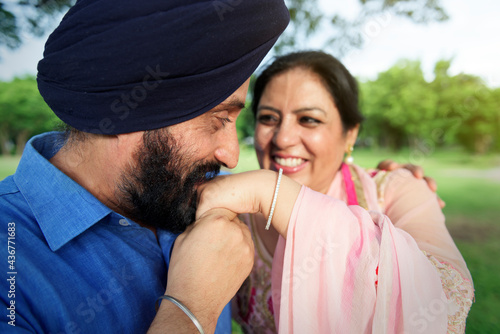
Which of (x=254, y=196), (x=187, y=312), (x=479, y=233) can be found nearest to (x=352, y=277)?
(x=254, y=196)

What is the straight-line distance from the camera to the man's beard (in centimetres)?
146

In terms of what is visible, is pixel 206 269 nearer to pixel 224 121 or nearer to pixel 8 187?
pixel 224 121

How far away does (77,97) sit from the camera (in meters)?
1.37

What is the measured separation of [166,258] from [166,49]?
0.97 metres

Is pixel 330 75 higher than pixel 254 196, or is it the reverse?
pixel 330 75

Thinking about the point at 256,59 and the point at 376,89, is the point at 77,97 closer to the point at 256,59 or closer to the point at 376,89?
the point at 256,59

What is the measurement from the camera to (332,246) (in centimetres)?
136

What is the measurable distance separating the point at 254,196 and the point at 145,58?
2.48 feet

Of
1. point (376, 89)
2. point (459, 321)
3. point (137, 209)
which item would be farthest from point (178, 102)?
point (376, 89)

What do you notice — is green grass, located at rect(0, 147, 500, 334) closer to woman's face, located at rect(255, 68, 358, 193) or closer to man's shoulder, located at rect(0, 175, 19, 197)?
woman's face, located at rect(255, 68, 358, 193)

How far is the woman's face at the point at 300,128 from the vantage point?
2.32 metres

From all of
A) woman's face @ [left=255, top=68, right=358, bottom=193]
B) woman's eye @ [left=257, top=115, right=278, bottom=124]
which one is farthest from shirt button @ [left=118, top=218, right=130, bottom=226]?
woman's eye @ [left=257, top=115, right=278, bottom=124]

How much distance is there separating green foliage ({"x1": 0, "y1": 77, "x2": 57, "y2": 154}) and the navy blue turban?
126 ft

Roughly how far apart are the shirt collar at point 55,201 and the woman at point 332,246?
49 centimetres
